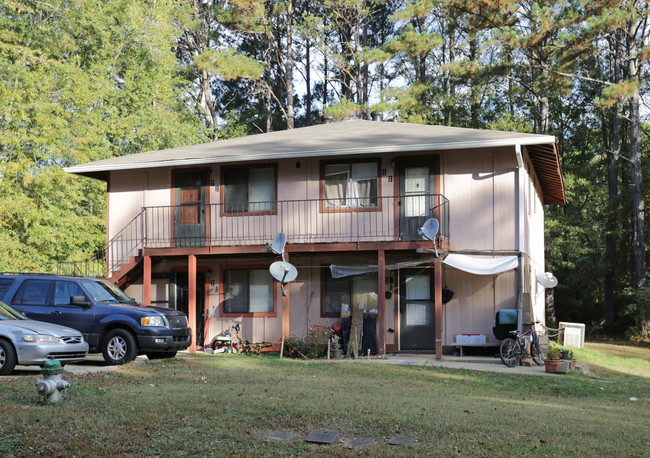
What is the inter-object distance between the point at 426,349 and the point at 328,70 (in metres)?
27.1

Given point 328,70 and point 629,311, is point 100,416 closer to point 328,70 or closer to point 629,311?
point 629,311

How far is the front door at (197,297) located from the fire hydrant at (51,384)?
36.3ft

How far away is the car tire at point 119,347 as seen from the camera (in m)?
13.5

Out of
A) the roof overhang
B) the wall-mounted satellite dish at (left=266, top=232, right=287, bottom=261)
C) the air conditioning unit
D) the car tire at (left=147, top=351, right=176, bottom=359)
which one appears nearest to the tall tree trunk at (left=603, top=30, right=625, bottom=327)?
the roof overhang

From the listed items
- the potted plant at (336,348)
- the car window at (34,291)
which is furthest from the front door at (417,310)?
the car window at (34,291)

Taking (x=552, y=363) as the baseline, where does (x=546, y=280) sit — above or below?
above

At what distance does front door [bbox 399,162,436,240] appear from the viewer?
1750 cm

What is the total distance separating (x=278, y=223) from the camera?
18453mm

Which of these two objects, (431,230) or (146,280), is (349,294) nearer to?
(431,230)

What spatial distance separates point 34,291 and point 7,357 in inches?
A: 113

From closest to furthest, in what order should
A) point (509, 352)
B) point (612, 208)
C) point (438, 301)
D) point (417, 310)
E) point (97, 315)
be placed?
point (97, 315)
point (509, 352)
point (438, 301)
point (417, 310)
point (612, 208)

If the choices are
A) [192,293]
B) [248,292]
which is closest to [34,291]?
[192,293]

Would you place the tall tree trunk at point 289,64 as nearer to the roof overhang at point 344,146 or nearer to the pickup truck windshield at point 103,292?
the roof overhang at point 344,146

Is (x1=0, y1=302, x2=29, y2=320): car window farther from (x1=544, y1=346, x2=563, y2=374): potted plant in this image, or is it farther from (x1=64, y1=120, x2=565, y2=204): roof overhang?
(x1=544, y1=346, x2=563, y2=374): potted plant
